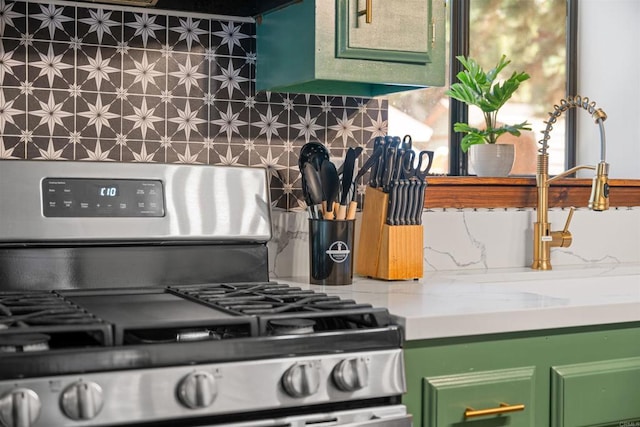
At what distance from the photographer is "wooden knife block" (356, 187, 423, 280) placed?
7.44 feet

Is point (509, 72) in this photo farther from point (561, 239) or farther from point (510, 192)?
point (561, 239)

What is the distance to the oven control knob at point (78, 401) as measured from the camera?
1334 mm

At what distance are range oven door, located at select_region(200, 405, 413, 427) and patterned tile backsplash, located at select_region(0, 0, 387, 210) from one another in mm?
852

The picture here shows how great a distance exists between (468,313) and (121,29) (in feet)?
3.52

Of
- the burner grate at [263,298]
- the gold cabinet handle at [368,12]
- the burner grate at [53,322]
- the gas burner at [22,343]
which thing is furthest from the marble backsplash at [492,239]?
the gas burner at [22,343]

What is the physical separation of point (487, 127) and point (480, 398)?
4.08 ft

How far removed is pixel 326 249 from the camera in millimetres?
2168

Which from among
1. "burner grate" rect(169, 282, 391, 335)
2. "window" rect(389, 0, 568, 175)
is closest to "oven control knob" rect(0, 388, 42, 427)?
"burner grate" rect(169, 282, 391, 335)

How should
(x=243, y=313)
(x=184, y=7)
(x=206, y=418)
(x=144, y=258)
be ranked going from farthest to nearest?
(x=184, y=7) < (x=144, y=258) < (x=243, y=313) < (x=206, y=418)

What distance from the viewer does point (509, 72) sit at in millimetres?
3117

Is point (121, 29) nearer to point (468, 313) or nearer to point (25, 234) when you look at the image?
point (25, 234)

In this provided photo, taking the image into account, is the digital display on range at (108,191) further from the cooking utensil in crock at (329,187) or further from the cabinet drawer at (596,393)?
the cabinet drawer at (596,393)

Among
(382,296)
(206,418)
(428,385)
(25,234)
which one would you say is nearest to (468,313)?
(428,385)

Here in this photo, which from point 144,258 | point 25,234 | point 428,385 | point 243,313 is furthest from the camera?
point 144,258
